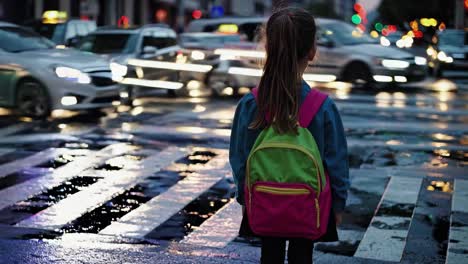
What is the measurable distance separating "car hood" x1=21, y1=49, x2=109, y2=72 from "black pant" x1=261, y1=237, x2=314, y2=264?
1157cm

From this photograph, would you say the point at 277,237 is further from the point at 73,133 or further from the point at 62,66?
the point at 62,66

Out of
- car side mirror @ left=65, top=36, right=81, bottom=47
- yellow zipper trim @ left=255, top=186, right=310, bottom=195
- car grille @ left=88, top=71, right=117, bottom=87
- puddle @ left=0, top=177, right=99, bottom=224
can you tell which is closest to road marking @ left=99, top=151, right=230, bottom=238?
puddle @ left=0, top=177, right=99, bottom=224

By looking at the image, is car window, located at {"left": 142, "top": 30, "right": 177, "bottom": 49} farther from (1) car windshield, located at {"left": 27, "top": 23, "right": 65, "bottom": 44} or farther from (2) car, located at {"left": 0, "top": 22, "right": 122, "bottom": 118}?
(2) car, located at {"left": 0, "top": 22, "right": 122, "bottom": 118}

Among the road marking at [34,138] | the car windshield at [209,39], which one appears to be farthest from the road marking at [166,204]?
the car windshield at [209,39]

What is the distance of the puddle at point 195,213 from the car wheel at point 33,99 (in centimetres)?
628

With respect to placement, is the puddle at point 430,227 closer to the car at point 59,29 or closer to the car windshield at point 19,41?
the car windshield at point 19,41

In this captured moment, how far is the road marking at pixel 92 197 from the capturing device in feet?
24.4

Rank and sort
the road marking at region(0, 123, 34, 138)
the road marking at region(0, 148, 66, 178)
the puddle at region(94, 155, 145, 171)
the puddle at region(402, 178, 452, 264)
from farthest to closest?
1. the road marking at region(0, 123, 34, 138)
2. the puddle at region(94, 155, 145, 171)
3. the road marking at region(0, 148, 66, 178)
4. the puddle at region(402, 178, 452, 264)

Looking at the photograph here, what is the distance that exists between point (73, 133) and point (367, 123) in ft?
16.3

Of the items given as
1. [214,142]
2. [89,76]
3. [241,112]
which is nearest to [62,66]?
[89,76]

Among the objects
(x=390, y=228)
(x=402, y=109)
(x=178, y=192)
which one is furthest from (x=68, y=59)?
(x=390, y=228)

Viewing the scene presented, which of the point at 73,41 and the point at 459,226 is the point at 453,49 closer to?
the point at 73,41

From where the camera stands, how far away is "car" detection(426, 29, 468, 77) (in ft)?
98.1

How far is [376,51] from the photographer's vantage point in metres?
22.5
